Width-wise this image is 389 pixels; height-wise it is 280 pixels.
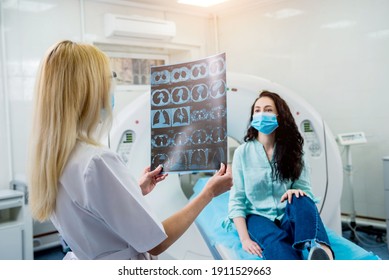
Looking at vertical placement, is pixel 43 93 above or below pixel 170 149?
above

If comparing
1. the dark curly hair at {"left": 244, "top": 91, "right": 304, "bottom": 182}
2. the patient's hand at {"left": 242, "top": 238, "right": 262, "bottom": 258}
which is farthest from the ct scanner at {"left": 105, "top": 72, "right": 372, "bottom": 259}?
the patient's hand at {"left": 242, "top": 238, "right": 262, "bottom": 258}

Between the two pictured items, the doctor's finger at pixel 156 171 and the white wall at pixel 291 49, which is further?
the white wall at pixel 291 49

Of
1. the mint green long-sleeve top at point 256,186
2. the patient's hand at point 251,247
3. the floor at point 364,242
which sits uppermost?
the mint green long-sleeve top at point 256,186

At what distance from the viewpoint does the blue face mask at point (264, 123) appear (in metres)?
1.53

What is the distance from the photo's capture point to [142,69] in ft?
9.73

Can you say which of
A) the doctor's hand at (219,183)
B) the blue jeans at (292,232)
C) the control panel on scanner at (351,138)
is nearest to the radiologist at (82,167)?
the doctor's hand at (219,183)

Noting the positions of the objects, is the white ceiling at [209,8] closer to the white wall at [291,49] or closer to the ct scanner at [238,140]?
the white wall at [291,49]

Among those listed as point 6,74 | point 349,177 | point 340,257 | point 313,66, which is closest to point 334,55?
point 313,66

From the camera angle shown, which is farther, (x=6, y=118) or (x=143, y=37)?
(x=143, y=37)

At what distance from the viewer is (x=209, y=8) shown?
285 centimetres

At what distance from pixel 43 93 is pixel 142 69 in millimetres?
2152

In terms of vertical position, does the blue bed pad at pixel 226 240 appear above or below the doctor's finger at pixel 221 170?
below

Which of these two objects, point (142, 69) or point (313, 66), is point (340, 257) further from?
point (142, 69)

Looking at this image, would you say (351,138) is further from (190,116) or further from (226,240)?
(190,116)
